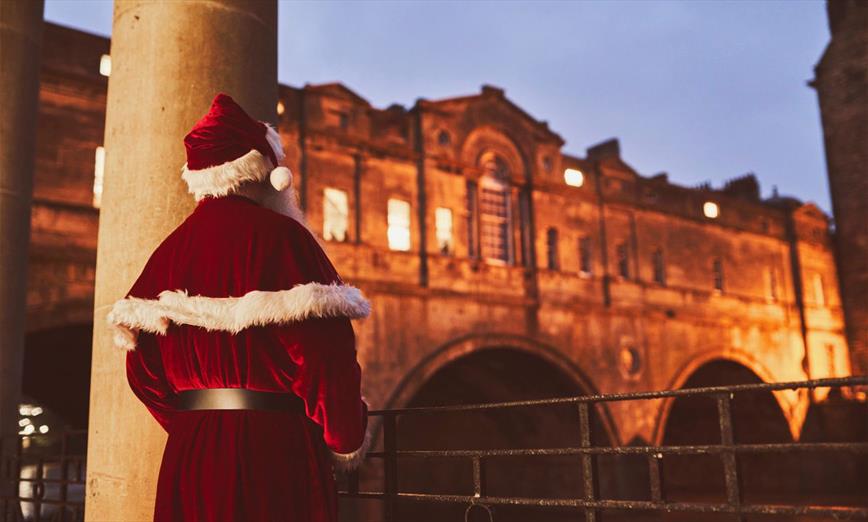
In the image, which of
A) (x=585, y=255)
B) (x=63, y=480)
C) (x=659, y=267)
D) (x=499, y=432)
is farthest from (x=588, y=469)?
(x=659, y=267)

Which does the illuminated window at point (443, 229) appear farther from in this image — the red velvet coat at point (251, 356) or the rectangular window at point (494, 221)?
the red velvet coat at point (251, 356)

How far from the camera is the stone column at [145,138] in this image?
2916 millimetres

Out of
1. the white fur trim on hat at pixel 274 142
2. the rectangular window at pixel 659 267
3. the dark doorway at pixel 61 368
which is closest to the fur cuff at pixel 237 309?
the white fur trim on hat at pixel 274 142

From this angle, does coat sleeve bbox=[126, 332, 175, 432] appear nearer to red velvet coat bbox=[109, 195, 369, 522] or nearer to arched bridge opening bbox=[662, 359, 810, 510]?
red velvet coat bbox=[109, 195, 369, 522]

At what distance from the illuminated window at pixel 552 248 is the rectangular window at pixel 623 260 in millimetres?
2606

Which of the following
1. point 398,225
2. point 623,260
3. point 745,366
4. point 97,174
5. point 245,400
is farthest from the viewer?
point 745,366

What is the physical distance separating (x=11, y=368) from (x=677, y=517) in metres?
18.6

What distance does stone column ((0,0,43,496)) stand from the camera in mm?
5898

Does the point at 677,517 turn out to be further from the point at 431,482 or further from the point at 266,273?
the point at 266,273

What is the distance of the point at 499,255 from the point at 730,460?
59.1 feet

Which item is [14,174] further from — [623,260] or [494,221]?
[623,260]

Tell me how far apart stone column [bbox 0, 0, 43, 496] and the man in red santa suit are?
4.14 m

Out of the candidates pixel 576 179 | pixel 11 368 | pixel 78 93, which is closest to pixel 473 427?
pixel 576 179

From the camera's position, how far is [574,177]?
22406 mm
